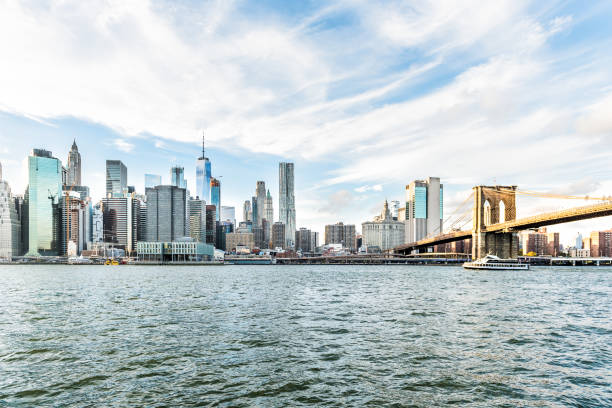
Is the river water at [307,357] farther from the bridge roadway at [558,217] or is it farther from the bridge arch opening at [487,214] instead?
the bridge arch opening at [487,214]

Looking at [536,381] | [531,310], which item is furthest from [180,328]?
[531,310]

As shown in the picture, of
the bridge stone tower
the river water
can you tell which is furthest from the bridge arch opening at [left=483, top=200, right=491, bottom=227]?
the river water

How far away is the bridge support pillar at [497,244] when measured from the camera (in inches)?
4405

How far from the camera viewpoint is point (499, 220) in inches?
4865

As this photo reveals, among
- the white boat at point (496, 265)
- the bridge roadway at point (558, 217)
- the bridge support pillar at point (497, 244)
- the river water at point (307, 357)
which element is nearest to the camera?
the river water at point (307, 357)

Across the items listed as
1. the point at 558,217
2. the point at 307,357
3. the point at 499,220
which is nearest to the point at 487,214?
the point at 499,220

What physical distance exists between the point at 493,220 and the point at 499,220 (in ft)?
8.98

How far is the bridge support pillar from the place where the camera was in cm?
11188

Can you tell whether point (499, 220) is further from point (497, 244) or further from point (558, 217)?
point (558, 217)

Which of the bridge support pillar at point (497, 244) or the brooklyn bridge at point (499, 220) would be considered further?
the bridge support pillar at point (497, 244)

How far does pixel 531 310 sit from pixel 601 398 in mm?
17812

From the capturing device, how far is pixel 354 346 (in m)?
17.0

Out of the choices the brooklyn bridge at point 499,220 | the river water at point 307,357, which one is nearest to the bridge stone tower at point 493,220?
the brooklyn bridge at point 499,220

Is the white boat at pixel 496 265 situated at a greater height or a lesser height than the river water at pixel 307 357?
lesser
